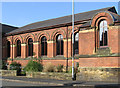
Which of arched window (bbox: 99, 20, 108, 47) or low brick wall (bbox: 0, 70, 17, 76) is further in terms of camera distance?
low brick wall (bbox: 0, 70, 17, 76)

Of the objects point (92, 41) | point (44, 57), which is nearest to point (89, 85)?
point (92, 41)

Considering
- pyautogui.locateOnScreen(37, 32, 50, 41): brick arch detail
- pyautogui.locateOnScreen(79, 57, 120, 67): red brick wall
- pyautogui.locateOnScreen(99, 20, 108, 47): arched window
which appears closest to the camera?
pyautogui.locateOnScreen(79, 57, 120, 67): red brick wall

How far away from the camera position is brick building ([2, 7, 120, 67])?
15684 mm

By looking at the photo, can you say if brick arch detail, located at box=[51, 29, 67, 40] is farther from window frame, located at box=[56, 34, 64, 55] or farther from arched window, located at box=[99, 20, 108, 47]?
arched window, located at box=[99, 20, 108, 47]

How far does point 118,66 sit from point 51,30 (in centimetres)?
1237

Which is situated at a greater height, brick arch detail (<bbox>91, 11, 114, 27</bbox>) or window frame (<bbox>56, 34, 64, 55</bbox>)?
brick arch detail (<bbox>91, 11, 114, 27</bbox>)

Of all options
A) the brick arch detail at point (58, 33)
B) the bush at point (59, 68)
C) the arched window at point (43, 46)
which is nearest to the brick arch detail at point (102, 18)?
A: the brick arch detail at point (58, 33)

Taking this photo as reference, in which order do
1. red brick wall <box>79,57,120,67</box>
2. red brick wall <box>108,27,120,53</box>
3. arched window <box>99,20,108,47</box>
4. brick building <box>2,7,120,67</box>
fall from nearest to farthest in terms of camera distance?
red brick wall <box>79,57,120,67</box>, red brick wall <box>108,27,120,53</box>, brick building <box>2,7,120,67</box>, arched window <box>99,20,108,47</box>

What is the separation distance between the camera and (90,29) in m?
17.0

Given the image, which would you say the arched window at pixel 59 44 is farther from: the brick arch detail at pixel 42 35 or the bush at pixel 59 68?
the bush at pixel 59 68

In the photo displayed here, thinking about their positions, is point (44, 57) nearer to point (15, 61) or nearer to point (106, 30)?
point (15, 61)

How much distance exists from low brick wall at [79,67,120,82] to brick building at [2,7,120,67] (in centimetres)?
53

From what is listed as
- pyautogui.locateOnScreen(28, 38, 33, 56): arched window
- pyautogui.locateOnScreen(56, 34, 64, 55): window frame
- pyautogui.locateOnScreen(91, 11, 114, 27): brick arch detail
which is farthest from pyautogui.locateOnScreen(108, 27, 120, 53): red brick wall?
pyautogui.locateOnScreen(28, 38, 33, 56): arched window

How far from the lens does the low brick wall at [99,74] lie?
14641mm
